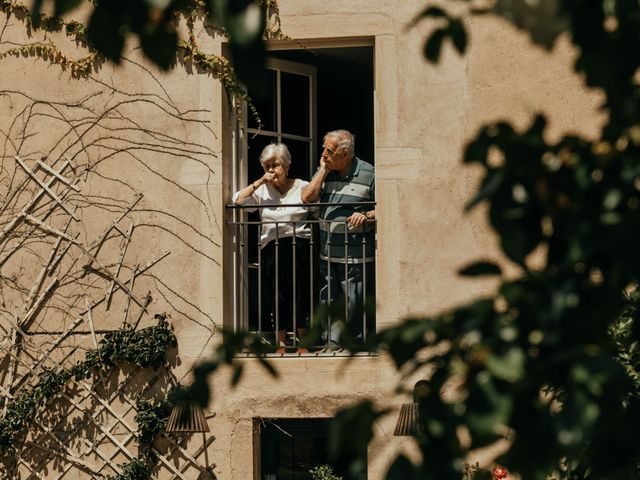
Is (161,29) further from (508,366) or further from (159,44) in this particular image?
(508,366)

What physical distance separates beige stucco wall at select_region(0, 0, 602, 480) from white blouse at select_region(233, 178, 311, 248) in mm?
214

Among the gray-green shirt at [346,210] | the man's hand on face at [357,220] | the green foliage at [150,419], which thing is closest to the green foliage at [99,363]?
the green foliage at [150,419]

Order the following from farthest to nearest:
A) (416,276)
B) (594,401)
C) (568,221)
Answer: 1. (416,276)
2. (568,221)
3. (594,401)

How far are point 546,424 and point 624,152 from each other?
2.11ft

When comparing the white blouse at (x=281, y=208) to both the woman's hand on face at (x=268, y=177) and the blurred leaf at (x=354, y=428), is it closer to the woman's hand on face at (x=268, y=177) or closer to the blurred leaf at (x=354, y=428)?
the woman's hand on face at (x=268, y=177)

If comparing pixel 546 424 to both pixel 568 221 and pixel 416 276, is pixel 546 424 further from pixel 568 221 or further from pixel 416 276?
pixel 416 276

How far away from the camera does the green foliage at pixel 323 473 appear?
9711 millimetres

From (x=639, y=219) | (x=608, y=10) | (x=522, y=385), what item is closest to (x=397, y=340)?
(x=522, y=385)

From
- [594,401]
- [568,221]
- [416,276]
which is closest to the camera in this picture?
[594,401]

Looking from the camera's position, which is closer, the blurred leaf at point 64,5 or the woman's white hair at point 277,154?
the blurred leaf at point 64,5

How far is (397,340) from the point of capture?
3.21 meters

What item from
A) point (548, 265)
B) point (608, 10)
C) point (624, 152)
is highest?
point (608, 10)

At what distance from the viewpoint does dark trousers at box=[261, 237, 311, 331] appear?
10070mm

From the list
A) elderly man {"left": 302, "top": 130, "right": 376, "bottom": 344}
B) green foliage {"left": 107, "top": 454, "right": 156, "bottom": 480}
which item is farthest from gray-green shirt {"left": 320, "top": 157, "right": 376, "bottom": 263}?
green foliage {"left": 107, "top": 454, "right": 156, "bottom": 480}
